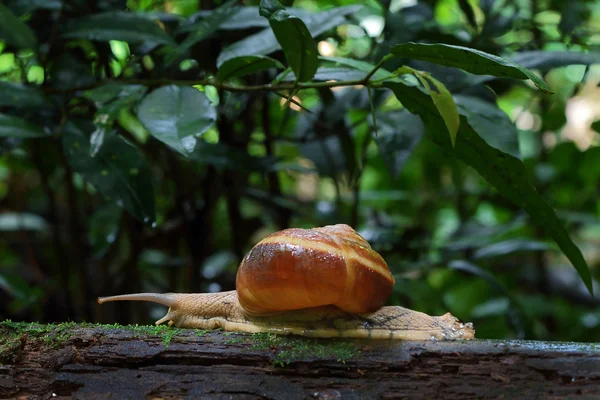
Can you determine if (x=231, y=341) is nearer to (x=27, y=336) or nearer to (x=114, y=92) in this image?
(x=27, y=336)

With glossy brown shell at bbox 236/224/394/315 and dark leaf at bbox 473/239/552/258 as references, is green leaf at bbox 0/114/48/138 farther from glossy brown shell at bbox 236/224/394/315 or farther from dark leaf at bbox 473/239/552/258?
dark leaf at bbox 473/239/552/258

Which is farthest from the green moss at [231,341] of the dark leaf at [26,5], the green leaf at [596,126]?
the green leaf at [596,126]

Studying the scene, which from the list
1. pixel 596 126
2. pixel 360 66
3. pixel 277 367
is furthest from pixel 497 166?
pixel 596 126

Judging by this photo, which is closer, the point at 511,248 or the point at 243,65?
the point at 243,65

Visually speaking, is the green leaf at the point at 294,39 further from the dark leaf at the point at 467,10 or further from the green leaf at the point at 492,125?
the dark leaf at the point at 467,10

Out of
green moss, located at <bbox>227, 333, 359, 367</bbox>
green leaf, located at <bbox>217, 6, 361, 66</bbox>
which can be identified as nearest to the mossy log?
green moss, located at <bbox>227, 333, 359, 367</bbox>

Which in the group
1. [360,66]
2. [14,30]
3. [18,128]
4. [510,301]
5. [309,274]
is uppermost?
[14,30]
